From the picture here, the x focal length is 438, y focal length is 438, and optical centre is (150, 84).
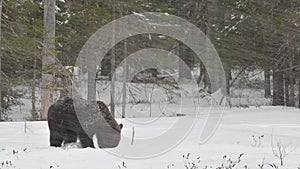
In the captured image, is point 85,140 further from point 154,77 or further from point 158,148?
point 154,77

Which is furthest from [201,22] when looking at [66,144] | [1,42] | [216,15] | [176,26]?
[66,144]

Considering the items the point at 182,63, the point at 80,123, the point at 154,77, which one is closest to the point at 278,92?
the point at 182,63

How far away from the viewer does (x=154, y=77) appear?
60.6 ft

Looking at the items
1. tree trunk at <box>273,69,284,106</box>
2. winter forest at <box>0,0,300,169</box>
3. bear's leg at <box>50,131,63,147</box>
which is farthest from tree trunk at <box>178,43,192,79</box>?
bear's leg at <box>50,131,63,147</box>

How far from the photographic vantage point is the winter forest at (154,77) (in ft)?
24.7

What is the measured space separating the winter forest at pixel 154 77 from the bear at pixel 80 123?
4 centimetres

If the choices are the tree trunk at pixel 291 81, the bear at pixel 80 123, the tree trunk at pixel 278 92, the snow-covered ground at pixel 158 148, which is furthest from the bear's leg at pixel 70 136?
the tree trunk at pixel 278 92

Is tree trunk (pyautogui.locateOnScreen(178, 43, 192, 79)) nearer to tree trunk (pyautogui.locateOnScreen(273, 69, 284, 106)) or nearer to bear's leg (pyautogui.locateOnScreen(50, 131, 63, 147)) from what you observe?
tree trunk (pyautogui.locateOnScreen(273, 69, 284, 106))

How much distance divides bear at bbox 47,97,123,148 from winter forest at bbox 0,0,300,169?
0.04m

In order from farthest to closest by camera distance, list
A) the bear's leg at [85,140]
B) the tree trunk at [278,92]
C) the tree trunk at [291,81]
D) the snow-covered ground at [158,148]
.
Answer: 1. the tree trunk at [278,92]
2. the tree trunk at [291,81]
3. the bear's leg at [85,140]
4. the snow-covered ground at [158,148]

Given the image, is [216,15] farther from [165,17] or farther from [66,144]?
[66,144]

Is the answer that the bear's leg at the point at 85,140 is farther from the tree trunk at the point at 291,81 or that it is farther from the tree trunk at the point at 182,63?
the tree trunk at the point at 182,63

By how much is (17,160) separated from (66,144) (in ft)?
6.85

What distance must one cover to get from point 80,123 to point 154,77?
1016 centimetres
